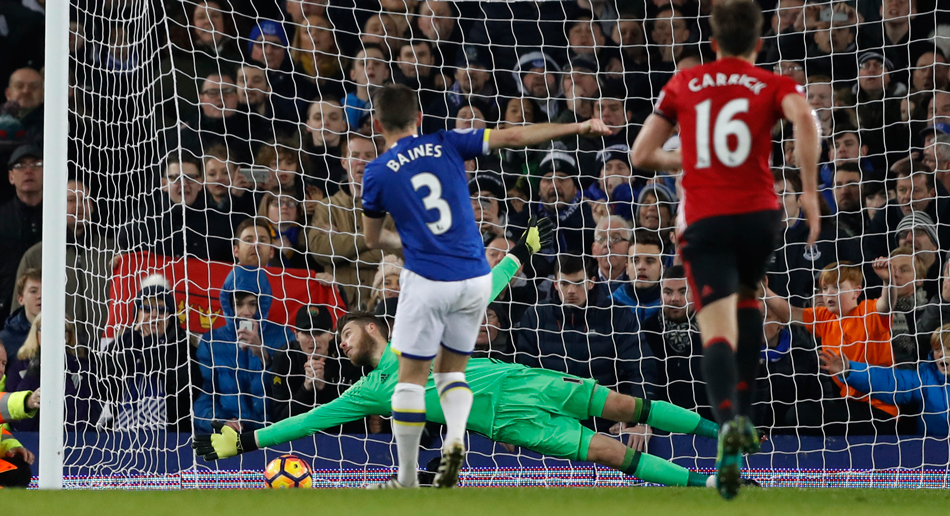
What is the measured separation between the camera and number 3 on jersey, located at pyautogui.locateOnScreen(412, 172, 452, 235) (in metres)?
4.76

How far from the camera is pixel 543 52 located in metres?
→ 9.02

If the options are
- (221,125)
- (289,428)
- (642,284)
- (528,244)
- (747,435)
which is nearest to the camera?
(747,435)

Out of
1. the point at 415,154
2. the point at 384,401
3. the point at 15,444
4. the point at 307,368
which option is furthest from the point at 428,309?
the point at 15,444

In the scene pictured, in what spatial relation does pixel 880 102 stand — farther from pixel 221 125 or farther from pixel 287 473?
pixel 287 473

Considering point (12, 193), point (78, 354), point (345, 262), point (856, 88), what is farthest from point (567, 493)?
point (12, 193)

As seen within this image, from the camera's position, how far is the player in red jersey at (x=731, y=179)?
3766 mm

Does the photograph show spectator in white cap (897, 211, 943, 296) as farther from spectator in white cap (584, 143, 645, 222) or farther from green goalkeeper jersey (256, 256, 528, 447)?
green goalkeeper jersey (256, 256, 528, 447)

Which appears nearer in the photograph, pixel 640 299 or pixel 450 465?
pixel 450 465

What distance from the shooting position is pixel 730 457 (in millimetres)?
3564

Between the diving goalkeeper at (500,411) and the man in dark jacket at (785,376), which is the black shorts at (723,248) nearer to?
the diving goalkeeper at (500,411)

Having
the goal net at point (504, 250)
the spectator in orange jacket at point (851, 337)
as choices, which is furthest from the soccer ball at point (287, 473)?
the spectator in orange jacket at point (851, 337)

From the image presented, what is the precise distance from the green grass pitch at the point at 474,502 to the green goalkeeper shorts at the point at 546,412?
5.98 feet

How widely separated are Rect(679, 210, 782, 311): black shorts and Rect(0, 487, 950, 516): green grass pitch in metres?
0.73

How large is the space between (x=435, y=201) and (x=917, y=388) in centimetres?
396
